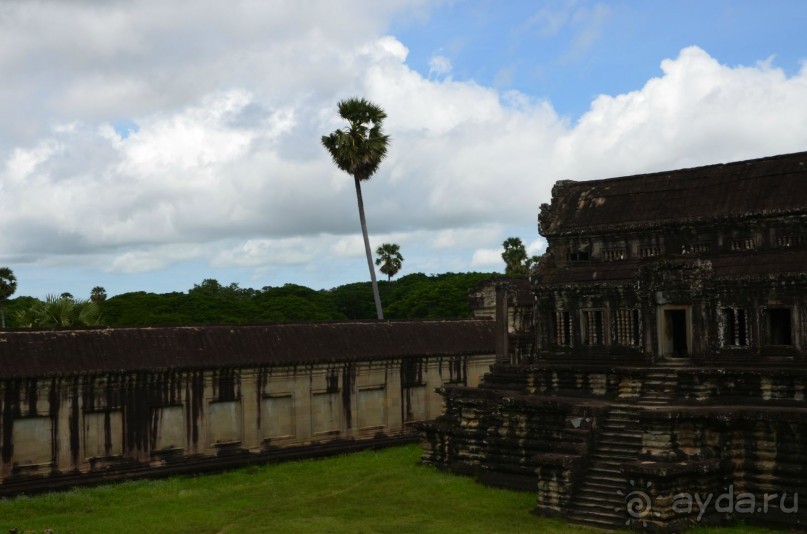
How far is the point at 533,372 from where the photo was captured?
26.6m

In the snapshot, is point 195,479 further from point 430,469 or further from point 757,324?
point 757,324

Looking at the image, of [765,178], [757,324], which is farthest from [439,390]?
[765,178]

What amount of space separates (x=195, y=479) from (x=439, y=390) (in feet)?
27.9

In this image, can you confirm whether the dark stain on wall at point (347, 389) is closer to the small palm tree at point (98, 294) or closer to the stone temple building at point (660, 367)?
the stone temple building at point (660, 367)

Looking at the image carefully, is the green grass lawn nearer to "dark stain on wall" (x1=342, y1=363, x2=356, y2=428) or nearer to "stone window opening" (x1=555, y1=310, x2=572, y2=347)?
"dark stain on wall" (x1=342, y1=363, x2=356, y2=428)

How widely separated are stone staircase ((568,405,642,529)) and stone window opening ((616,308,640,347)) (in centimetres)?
423

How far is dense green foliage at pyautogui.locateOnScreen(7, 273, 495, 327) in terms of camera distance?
61250mm

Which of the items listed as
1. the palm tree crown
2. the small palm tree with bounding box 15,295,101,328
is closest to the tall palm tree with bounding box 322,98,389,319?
the palm tree crown

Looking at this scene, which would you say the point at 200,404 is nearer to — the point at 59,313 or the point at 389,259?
the point at 59,313

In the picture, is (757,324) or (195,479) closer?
(757,324)

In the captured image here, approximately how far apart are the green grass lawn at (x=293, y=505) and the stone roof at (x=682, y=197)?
383 inches

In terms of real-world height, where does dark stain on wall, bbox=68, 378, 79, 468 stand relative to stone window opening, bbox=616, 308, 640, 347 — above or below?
below

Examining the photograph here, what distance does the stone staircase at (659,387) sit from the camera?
22.8m

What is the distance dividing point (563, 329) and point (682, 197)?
5.81 metres
